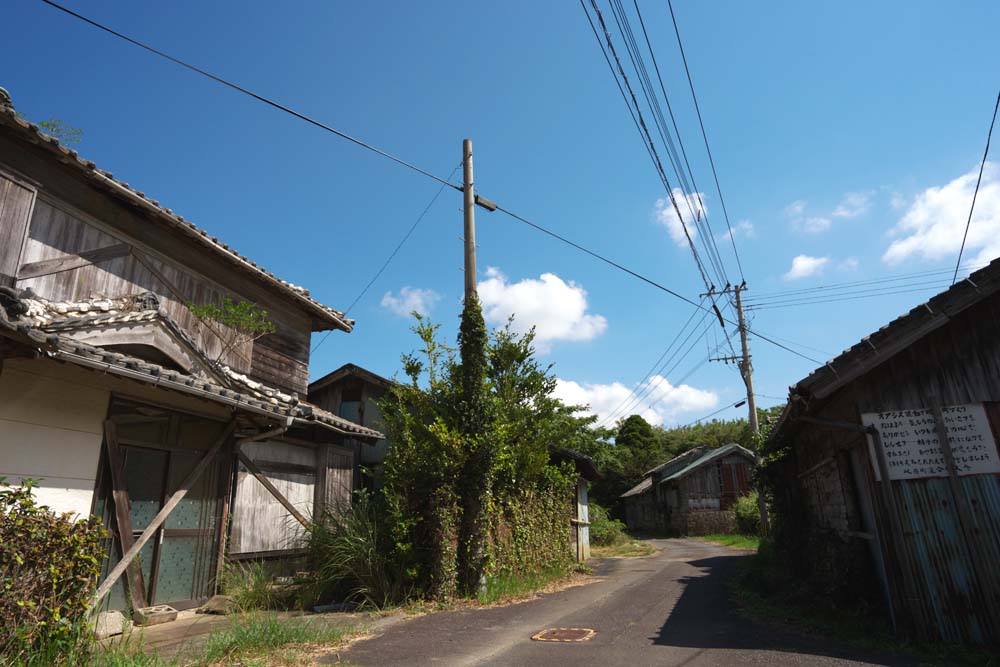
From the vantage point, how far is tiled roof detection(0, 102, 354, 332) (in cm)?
799

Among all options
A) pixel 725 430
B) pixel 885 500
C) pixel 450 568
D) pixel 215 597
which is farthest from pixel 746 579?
pixel 725 430

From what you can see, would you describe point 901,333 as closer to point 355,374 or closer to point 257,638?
point 257,638

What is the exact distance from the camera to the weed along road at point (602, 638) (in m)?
5.55

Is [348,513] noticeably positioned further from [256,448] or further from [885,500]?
[885,500]

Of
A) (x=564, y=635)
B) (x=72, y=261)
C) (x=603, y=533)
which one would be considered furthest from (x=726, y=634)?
(x=603, y=533)

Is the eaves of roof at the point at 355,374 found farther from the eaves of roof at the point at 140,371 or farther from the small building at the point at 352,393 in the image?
the eaves of roof at the point at 140,371

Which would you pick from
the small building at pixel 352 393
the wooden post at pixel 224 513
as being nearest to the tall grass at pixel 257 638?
the wooden post at pixel 224 513

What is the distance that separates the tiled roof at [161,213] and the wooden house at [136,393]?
3 cm

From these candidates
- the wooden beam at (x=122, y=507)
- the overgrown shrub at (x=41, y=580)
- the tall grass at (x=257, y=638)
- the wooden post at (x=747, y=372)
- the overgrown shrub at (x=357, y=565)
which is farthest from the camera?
the wooden post at (x=747, y=372)

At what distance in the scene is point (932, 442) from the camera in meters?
6.73

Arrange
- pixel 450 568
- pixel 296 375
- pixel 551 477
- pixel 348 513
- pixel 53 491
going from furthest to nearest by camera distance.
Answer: pixel 296 375, pixel 551 477, pixel 348 513, pixel 450 568, pixel 53 491

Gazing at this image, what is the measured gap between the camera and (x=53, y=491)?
6.28 m

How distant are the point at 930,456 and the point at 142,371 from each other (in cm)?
901

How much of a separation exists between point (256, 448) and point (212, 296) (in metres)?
3.40
